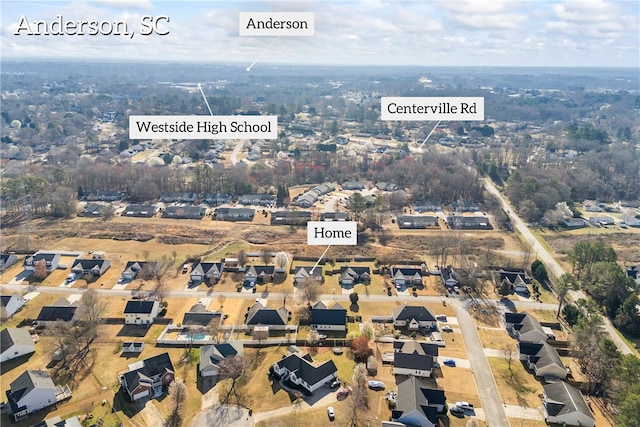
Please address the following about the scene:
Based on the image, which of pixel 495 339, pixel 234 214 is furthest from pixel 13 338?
pixel 495 339

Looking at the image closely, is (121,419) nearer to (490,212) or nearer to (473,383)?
(473,383)

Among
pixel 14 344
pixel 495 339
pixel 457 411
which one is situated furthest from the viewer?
pixel 495 339

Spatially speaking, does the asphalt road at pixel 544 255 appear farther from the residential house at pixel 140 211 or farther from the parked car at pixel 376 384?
the residential house at pixel 140 211

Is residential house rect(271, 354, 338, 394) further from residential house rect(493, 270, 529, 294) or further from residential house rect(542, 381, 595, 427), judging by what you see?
residential house rect(493, 270, 529, 294)

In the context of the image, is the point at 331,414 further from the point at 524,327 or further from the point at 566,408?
the point at 524,327

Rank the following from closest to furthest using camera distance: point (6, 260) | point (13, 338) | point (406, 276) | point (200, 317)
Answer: point (13, 338), point (200, 317), point (406, 276), point (6, 260)

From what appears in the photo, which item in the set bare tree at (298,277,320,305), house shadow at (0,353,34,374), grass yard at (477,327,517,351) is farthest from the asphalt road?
house shadow at (0,353,34,374)
